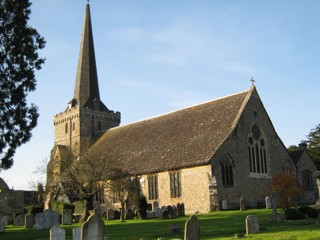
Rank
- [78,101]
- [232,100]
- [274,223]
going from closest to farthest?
[274,223] → [232,100] → [78,101]

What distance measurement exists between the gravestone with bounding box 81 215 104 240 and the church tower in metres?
36.2

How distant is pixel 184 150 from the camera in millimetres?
32375

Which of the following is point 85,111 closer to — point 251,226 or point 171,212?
point 171,212

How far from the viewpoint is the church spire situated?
48.8 metres

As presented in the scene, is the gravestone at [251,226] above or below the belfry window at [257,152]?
below

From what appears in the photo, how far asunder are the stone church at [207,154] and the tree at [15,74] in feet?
41.3

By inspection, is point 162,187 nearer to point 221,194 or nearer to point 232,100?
point 221,194

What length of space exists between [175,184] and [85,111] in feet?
62.9

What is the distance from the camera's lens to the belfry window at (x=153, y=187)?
110 feet

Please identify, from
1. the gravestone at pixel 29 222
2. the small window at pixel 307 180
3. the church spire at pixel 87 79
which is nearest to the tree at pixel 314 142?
the small window at pixel 307 180

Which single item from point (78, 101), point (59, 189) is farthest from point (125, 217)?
point (78, 101)

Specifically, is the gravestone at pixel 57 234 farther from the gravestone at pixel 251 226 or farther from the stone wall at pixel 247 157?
the stone wall at pixel 247 157

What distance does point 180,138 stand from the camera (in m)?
34.2

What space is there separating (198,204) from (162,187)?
149 inches
